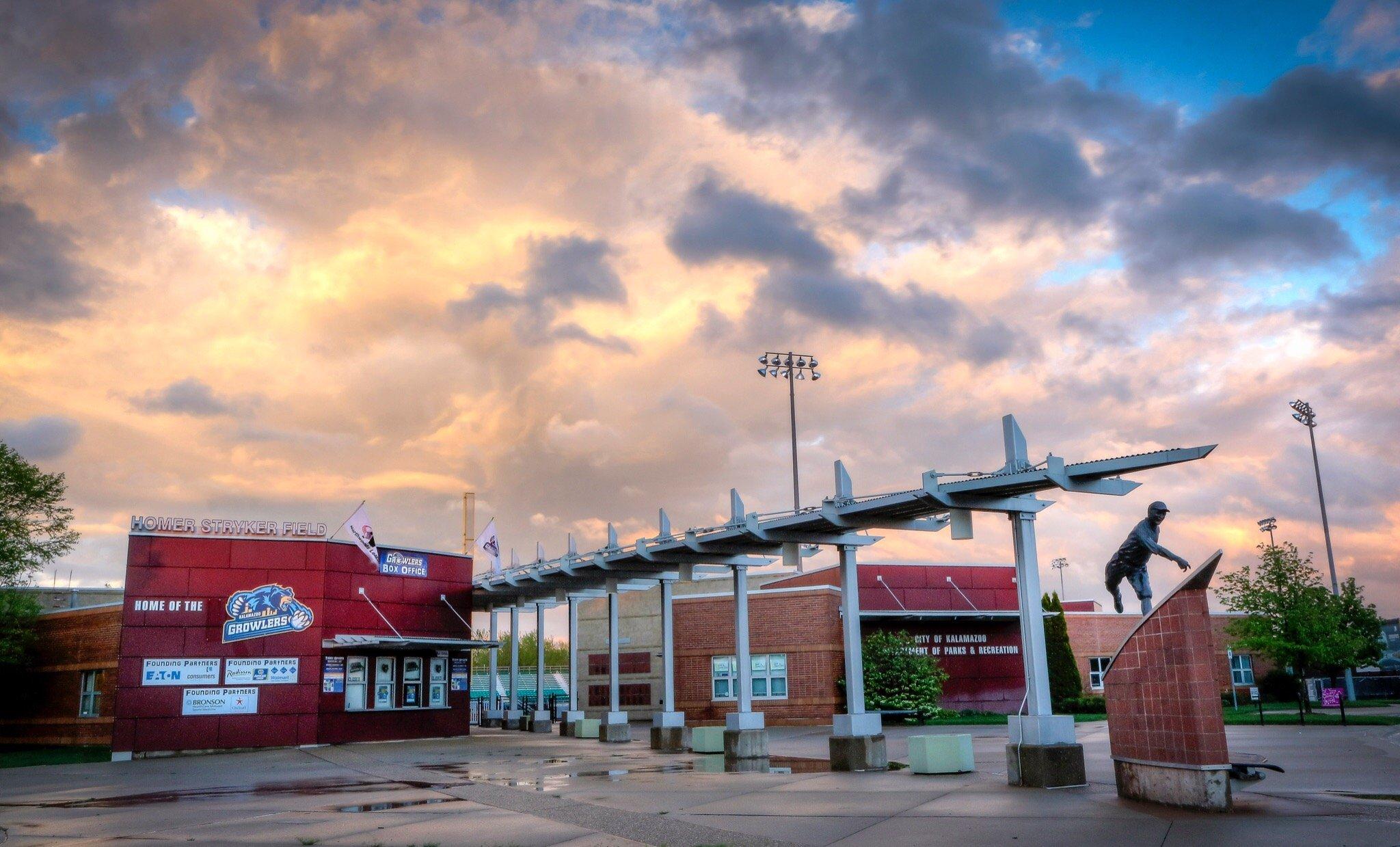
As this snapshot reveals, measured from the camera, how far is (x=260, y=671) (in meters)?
31.4

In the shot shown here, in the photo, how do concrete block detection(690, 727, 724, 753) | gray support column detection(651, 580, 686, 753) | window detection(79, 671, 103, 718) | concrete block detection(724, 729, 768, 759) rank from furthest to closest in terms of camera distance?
window detection(79, 671, 103, 718), gray support column detection(651, 580, 686, 753), concrete block detection(690, 727, 724, 753), concrete block detection(724, 729, 768, 759)

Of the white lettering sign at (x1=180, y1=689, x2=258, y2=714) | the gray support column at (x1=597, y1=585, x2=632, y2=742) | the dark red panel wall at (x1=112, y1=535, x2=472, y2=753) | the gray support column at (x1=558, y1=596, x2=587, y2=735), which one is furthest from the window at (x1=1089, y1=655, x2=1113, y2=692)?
the white lettering sign at (x1=180, y1=689, x2=258, y2=714)

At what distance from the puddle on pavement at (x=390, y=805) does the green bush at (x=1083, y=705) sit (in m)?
31.6

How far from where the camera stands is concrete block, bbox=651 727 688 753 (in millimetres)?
27344

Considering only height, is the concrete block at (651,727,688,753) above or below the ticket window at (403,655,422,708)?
below

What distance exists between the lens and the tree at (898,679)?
37938 mm

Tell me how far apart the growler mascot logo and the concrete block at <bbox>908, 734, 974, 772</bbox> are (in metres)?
21.3

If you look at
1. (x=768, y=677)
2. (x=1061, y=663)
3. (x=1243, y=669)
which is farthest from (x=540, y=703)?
(x=1243, y=669)

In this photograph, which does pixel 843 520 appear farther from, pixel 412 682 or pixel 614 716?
pixel 412 682

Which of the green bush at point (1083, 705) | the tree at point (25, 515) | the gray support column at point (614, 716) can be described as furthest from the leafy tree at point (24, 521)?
the green bush at point (1083, 705)

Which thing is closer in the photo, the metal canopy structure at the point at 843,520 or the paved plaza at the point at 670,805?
the paved plaza at the point at 670,805

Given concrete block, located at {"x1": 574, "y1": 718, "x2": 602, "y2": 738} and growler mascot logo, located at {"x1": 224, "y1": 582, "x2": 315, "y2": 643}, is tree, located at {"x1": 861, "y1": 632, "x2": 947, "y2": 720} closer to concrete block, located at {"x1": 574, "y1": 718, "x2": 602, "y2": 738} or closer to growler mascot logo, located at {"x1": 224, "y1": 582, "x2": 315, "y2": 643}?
concrete block, located at {"x1": 574, "y1": 718, "x2": 602, "y2": 738}

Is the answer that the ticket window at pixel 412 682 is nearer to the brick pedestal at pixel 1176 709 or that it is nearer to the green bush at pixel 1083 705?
the green bush at pixel 1083 705

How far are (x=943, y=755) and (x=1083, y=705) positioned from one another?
29.3m
